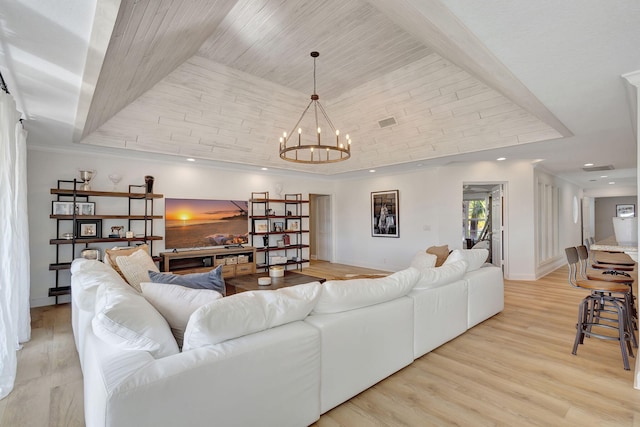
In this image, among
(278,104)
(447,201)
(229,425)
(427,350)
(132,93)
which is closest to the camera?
(229,425)

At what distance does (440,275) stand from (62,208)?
536 centimetres

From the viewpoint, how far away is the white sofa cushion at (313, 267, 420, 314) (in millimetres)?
2100

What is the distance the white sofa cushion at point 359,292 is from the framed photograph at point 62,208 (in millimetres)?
4648

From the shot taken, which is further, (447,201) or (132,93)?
(447,201)

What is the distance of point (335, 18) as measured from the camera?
332cm

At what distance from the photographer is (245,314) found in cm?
167

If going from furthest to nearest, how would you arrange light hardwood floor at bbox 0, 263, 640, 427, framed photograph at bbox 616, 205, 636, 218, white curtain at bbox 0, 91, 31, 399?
framed photograph at bbox 616, 205, 636, 218, white curtain at bbox 0, 91, 31, 399, light hardwood floor at bbox 0, 263, 640, 427

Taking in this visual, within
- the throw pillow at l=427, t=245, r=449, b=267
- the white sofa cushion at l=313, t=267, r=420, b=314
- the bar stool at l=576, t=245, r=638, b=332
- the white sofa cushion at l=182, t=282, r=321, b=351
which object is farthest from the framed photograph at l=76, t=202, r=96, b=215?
the bar stool at l=576, t=245, r=638, b=332

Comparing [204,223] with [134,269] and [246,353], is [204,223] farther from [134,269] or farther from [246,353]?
[246,353]

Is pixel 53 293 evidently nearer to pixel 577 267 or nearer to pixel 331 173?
pixel 331 173

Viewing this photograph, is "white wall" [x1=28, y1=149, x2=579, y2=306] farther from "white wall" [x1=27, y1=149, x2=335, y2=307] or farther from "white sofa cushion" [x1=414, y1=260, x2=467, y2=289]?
"white sofa cushion" [x1=414, y1=260, x2=467, y2=289]

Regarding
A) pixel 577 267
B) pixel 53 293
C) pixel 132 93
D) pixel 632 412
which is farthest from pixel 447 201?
pixel 53 293

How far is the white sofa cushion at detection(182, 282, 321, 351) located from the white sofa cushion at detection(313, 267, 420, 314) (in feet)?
0.39

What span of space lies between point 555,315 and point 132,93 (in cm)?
592
